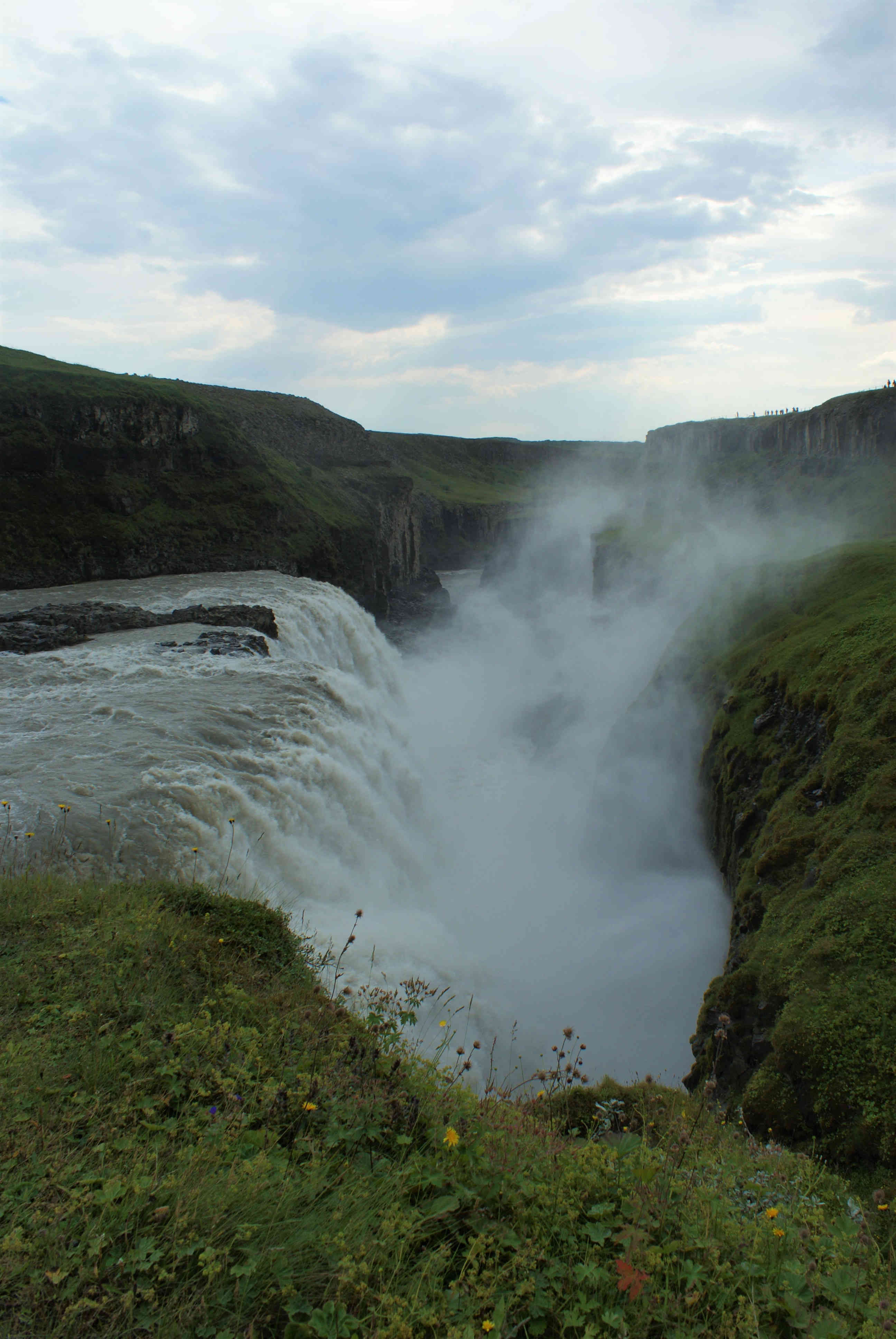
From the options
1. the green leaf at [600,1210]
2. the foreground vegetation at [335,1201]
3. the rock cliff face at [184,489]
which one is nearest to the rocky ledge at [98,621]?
the rock cliff face at [184,489]

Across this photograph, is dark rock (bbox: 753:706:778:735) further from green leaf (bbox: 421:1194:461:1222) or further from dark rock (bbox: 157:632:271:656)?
green leaf (bbox: 421:1194:461:1222)

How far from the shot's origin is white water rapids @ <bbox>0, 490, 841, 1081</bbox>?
478 inches

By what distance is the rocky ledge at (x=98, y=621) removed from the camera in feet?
78.7

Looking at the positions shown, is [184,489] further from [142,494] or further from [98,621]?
[98,621]

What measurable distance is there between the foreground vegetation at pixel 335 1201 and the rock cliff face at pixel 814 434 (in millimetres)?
88972

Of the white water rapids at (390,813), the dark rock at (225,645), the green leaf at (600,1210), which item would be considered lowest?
the white water rapids at (390,813)

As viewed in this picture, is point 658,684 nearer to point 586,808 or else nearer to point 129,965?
point 586,808

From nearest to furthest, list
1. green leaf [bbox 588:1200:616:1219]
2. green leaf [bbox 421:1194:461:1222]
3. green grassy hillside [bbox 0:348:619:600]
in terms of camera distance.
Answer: green leaf [bbox 421:1194:461:1222]
green leaf [bbox 588:1200:616:1219]
green grassy hillside [bbox 0:348:619:600]

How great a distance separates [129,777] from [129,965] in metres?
7.32

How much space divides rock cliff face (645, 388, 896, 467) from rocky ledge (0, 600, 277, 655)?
76.2 meters

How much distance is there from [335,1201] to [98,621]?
90.8 ft

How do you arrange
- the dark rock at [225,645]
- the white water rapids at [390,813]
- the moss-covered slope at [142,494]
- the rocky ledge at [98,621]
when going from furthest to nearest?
1. the moss-covered slope at [142,494]
2. the rocky ledge at [98,621]
3. the dark rock at [225,645]
4. the white water rapids at [390,813]

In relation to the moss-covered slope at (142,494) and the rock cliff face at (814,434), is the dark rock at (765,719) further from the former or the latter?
the rock cliff face at (814,434)

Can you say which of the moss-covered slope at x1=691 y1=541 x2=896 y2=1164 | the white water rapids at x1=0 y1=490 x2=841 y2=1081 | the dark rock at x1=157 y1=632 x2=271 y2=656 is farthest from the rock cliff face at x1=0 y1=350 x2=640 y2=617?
the moss-covered slope at x1=691 y1=541 x2=896 y2=1164
